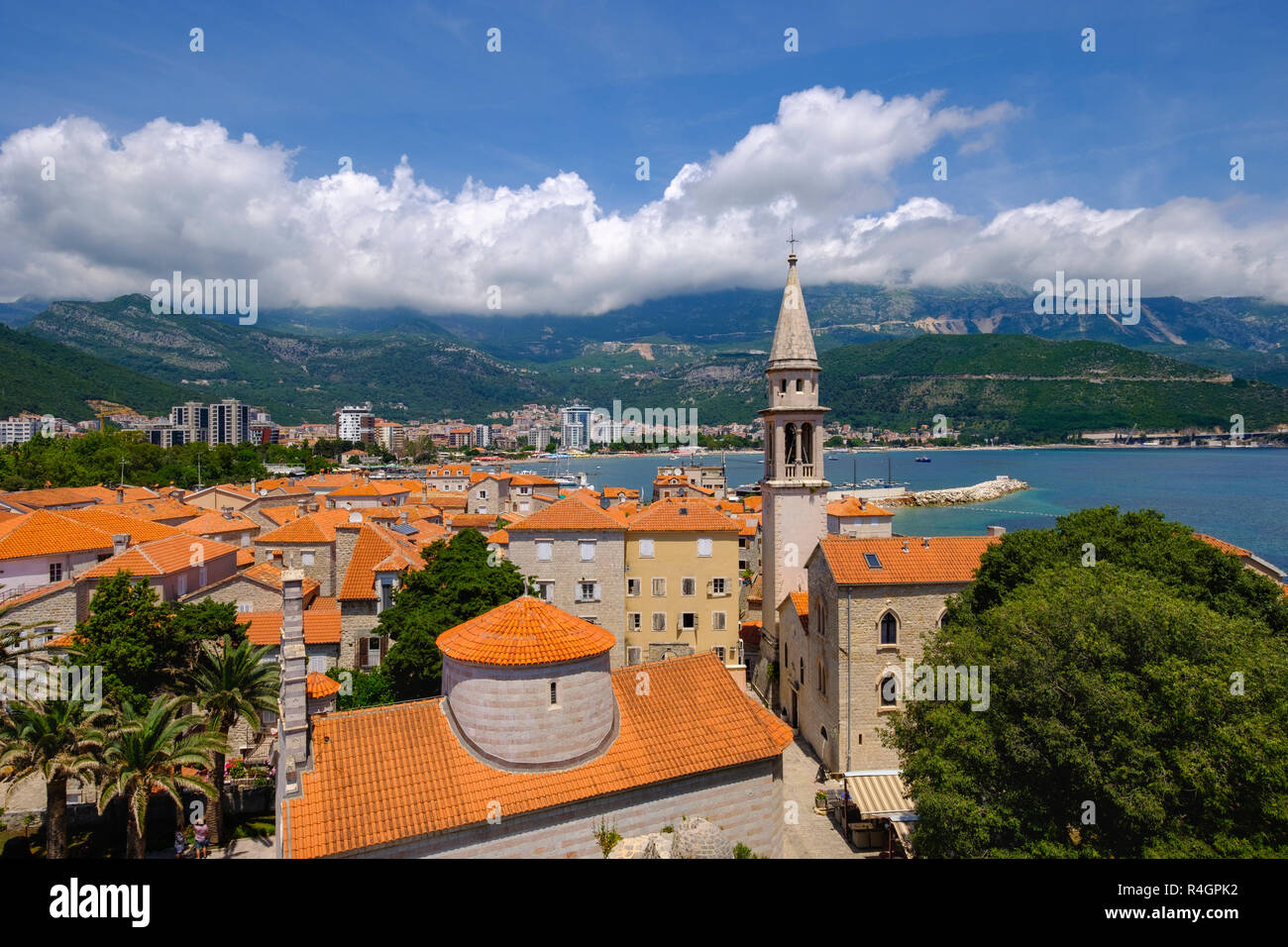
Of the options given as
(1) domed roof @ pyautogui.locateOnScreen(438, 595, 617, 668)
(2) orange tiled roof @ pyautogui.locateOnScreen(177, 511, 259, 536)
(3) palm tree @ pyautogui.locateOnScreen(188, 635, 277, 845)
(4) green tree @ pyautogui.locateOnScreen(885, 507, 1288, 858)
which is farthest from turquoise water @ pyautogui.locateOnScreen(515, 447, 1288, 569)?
(2) orange tiled roof @ pyautogui.locateOnScreen(177, 511, 259, 536)

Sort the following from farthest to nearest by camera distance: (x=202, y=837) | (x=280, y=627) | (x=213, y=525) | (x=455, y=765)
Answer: (x=213, y=525), (x=280, y=627), (x=202, y=837), (x=455, y=765)

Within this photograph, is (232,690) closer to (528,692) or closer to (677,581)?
(528,692)

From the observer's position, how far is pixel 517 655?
603 inches

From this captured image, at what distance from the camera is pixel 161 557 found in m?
33.0

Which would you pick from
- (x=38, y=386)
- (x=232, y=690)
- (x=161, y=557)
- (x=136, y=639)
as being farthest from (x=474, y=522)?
(x=38, y=386)

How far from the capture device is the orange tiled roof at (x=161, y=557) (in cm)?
3088

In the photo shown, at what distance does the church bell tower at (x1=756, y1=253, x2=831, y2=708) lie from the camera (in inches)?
1221

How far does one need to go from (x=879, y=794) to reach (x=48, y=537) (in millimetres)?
40640

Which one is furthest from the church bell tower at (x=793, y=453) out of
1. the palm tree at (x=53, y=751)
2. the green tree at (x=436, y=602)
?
the palm tree at (x=53, y=751)

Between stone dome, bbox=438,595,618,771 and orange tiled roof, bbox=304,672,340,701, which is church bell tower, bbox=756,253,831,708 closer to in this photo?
stone dome, bbox=438,595,618,771

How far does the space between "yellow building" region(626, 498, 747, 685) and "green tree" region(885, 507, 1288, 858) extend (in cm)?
1879
